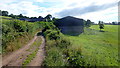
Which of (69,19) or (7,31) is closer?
(7,31)

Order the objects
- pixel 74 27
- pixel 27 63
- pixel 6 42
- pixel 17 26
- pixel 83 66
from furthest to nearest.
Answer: pixel 74 27
pixel 17 26
pixel 6 42
pixel 27 63
pixel 83 66

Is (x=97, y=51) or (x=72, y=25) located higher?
(x=72, y=25)

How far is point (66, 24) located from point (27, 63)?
29.4 meters

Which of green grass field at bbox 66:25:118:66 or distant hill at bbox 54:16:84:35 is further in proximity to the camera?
distant hill at bbox 54:16:84:35

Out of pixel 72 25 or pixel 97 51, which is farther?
pixel 72 25

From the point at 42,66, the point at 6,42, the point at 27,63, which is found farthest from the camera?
the point at 6,42

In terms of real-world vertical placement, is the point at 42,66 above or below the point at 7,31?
below

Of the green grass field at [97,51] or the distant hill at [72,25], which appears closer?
the green grass field at [97,51]

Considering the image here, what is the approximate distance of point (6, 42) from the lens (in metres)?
8.59

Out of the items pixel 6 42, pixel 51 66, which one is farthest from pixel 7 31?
pixel 51 66

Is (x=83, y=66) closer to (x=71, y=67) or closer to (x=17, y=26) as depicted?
(x=71, y=67)

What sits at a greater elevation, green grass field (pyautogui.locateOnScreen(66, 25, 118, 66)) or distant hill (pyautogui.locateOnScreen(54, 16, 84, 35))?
distant hill (pyautogui.locateOnScreen(54, 16, 84, 35))

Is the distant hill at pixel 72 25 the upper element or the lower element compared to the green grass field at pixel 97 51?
upper

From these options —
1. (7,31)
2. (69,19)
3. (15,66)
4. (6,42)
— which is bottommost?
(15,66)
